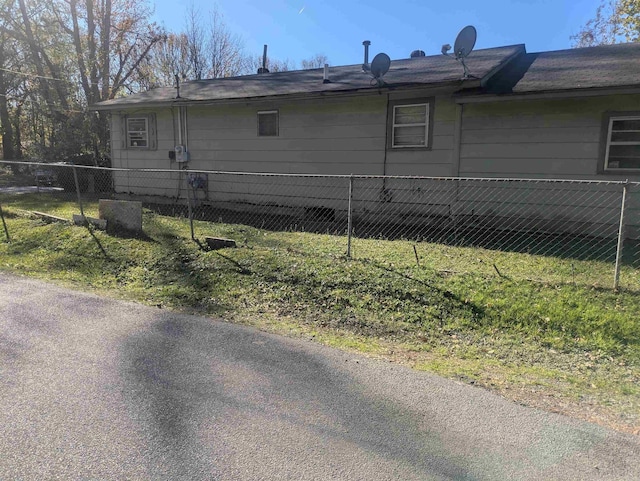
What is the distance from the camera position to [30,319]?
4438 mm

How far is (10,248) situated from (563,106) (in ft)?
32.8

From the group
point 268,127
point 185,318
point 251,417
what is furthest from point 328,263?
point 268,127

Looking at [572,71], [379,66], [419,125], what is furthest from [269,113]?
[572,71]

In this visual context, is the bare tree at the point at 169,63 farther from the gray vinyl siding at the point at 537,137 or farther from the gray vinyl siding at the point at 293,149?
the gray vinyl siding at the point at 537,137

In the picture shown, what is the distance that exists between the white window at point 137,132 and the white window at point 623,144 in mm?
11381

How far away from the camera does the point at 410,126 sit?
374 inches

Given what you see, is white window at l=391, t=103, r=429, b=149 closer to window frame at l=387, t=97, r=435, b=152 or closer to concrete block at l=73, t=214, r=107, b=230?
window frame at l=387, t=97, r=435, b=152

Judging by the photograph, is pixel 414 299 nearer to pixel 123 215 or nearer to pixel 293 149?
pixel 123 215

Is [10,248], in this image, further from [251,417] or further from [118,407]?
[251,417]

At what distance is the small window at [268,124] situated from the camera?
1106 centimetres

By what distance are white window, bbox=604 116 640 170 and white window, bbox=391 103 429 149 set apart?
10.7ft

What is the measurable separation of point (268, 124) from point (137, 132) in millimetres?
4540

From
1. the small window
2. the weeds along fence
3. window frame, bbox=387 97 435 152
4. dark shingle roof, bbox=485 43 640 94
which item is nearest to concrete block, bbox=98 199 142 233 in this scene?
the weeds along fence

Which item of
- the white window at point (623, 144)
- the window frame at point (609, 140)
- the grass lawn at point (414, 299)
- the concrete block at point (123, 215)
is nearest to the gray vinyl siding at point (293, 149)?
the window frame at point (609, 140)
